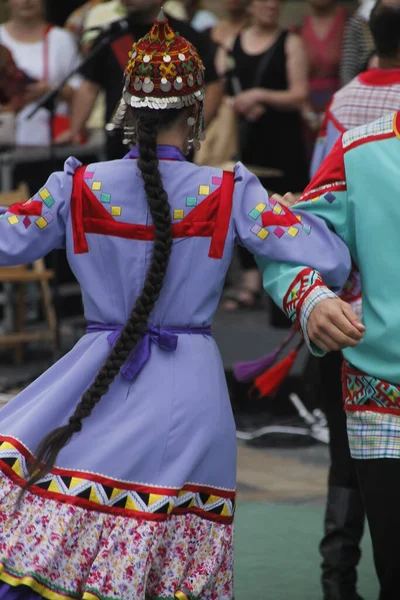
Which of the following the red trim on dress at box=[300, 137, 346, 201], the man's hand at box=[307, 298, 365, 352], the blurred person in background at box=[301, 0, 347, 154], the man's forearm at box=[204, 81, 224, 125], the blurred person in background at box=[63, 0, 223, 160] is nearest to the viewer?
the man's hand at box=[307, 298, 365, 352]

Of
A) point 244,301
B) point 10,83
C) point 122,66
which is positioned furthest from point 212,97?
point 244,301

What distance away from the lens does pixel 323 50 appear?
920 centimetres

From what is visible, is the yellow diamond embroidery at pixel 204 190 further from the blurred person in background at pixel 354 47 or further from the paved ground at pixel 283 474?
the blurred person in background at pixel 354 47

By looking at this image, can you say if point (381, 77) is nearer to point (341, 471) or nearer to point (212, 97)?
point (341, 471)

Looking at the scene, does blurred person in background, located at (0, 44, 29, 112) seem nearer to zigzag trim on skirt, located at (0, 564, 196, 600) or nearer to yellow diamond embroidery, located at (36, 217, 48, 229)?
yellow diamond embroidery, located at (36, 217, 48, 229)

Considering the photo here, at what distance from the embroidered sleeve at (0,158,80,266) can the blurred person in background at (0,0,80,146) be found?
5.23 metres

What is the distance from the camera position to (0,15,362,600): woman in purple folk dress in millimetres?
3203

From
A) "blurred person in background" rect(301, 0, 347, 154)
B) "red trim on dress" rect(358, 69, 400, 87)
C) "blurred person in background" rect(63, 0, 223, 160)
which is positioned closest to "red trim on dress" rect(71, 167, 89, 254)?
"red trim on dress" rect(358, 69, 400, 87)

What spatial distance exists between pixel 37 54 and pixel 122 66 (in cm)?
179

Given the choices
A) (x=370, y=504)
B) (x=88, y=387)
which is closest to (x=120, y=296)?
(x=88, y=387)

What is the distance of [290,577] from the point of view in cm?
478

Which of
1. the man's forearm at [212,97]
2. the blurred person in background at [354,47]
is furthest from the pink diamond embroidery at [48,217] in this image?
the blurred person in background at [354,47]

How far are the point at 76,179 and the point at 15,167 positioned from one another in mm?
5385

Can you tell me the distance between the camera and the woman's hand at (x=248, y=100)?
28.3 feet
